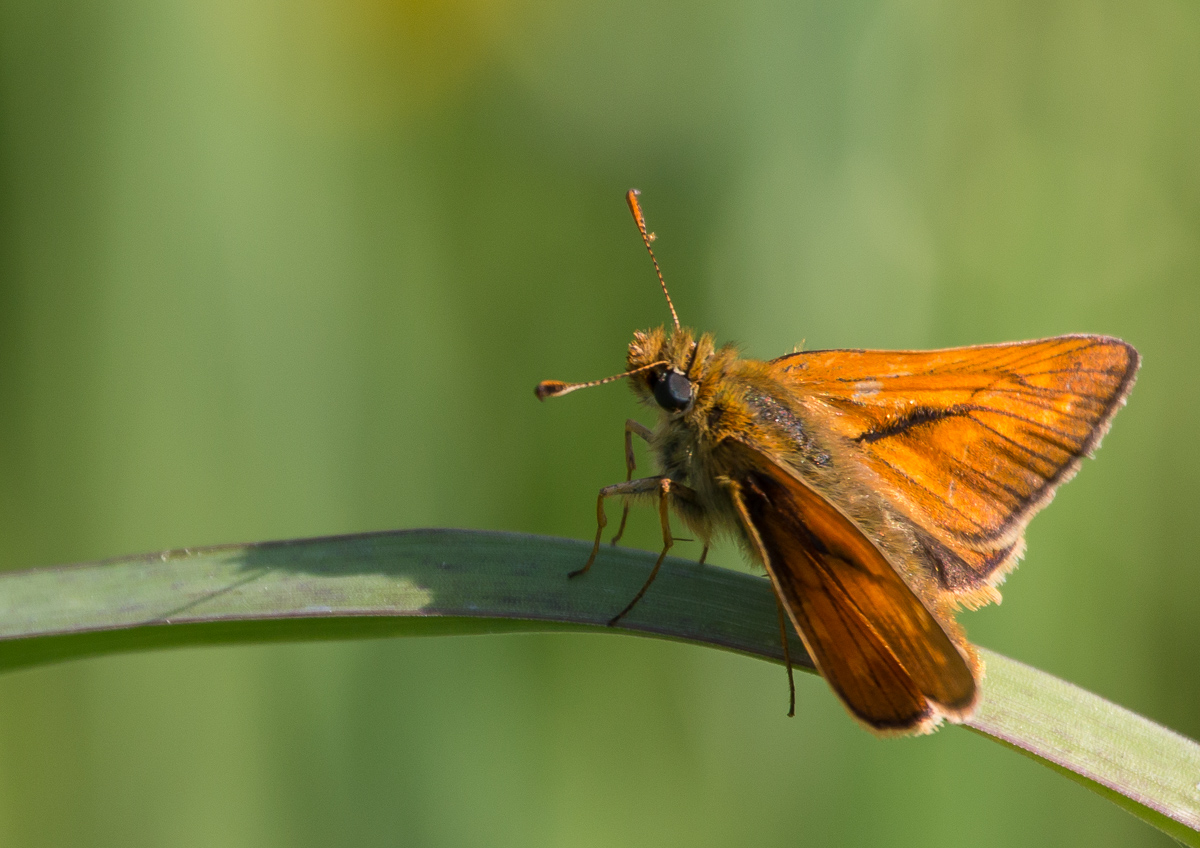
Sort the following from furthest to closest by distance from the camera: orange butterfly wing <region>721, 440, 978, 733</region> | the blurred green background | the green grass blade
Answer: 1. the blurred green background
2. orange butterfly wing <region>721, 440, 978, 733</region>
3. the green grass blade

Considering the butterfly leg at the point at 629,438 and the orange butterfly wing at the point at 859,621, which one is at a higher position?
the butterfly leg at the point at 629,438

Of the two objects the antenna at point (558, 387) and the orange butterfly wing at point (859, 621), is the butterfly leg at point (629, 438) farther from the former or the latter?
the orange butterfly wing at point (859, 621)

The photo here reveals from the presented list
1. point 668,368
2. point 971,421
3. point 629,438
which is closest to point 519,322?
point 629,438

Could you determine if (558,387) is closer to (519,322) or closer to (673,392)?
(673,392)

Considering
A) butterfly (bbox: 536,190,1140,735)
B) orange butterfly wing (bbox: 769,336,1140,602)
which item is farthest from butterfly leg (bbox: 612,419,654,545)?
orange butterfly wing (bbox: 769,336,1140,602)

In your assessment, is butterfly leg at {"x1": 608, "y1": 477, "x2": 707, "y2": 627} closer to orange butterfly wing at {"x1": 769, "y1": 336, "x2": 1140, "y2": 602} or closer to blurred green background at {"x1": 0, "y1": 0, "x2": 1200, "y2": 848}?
orange butterfly wing at {"x1": 769, "y1": 336, "x2": 1140, "y2": 602}

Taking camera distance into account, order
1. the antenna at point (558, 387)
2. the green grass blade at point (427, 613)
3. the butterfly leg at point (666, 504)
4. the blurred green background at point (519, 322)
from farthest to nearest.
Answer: the blurred green background at point (519, 322), the antenna at point (558, 387), the butterfly leg at point (666, 504), the green grass blade at point (427, 613)

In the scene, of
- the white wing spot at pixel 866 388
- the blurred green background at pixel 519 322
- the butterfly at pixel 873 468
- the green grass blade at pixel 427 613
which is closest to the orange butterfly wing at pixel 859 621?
the butterfly at pixel 873 468
